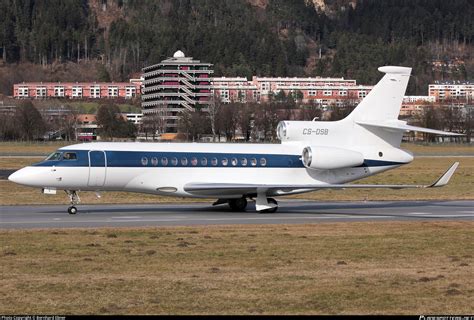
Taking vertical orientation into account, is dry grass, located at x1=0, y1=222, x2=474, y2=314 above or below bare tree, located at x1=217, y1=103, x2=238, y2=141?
below

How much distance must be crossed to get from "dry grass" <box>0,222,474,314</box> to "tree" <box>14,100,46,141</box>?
5388 inches

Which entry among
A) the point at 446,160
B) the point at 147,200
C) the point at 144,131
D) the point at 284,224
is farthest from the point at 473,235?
the point at 144,131

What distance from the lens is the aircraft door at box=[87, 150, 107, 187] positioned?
38781mm

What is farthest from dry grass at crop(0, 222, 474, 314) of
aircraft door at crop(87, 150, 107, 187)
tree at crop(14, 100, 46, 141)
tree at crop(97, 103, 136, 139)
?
tree at crop(97, 103, 136, 139)

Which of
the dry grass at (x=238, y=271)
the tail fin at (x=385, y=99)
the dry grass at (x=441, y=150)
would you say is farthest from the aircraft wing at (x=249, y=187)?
the dry grass at (x=441, y=150)

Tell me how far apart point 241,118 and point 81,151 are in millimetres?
140814

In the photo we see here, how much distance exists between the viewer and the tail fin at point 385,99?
4297 centimetres

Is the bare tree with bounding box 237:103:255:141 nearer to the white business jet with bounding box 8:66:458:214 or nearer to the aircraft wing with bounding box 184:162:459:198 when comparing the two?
the white business jet with bounding box 8:66:458:214

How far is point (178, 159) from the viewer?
40531 millimetres

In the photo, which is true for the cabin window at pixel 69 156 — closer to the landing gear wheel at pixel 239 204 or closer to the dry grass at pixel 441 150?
the landing gear wheel at pixel 239 204

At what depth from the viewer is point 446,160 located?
95.1 metres

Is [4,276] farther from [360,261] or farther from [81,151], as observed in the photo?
[81,151]

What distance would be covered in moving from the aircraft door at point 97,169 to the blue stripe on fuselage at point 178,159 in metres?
0.16

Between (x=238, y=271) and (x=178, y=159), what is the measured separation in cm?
1647
